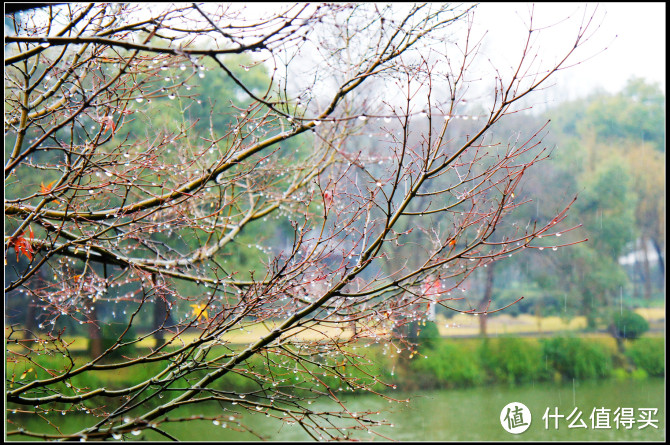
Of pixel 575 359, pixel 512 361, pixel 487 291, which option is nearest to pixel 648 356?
pixel 575 359

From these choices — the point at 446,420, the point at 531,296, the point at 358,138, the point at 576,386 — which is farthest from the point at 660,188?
the point at 358,138

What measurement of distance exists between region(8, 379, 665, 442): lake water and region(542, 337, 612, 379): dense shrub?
0.25 meters

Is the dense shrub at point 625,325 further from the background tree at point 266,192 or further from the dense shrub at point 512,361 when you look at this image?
the background tree at point 266,192

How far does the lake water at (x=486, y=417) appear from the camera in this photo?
7.68 m

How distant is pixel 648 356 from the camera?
35.4 ft

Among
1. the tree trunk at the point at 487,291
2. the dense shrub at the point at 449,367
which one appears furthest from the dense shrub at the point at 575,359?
the dense shrub at the point at 449,367

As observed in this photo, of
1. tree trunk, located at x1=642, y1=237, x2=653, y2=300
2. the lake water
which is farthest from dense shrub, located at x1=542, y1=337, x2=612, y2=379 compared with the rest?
tree trunk, located at x1=642, y1=237, x2=653, y2=300

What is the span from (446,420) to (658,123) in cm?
864

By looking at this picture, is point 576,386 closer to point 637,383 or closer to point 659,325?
point 637,383

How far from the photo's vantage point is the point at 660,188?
38.8ft

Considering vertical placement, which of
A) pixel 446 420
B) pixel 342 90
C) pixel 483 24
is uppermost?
pixel 483 24

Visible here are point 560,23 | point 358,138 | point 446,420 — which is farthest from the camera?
point 446,420

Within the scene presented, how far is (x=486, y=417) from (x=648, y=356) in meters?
4.60

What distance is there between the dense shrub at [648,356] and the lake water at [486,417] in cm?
59
